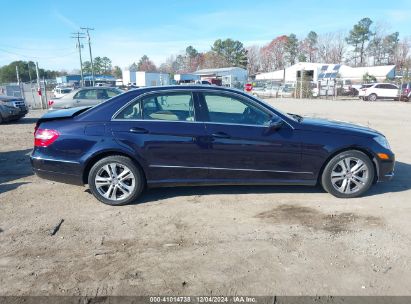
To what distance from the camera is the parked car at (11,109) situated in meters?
14.2

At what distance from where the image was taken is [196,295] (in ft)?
9.53

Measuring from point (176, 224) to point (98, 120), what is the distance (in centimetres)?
182

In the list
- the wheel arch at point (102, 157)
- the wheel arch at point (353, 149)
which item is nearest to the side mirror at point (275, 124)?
the wheel arch at point (353, 149)

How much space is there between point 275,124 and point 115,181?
233cm

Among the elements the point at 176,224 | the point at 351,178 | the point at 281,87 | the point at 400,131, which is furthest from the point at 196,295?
the point at 281,87

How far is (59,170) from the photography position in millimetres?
4910

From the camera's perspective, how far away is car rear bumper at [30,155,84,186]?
486 centimetres

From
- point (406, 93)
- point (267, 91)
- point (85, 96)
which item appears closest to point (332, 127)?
point (85, 96)

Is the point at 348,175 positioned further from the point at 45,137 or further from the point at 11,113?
the point at 11,113

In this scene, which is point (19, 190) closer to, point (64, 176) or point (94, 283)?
point (64, 176)

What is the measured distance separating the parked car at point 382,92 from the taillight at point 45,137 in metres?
31.5

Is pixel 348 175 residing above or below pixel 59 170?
below

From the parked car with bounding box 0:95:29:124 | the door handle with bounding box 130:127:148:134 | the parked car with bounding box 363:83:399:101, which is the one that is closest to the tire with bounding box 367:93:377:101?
the parked car with bounding box 363:83:399:101

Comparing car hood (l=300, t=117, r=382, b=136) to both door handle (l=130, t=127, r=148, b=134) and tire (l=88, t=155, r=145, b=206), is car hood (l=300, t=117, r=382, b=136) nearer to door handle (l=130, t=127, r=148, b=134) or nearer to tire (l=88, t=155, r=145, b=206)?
door handle (l=130, t=127, r=148, b=134)
